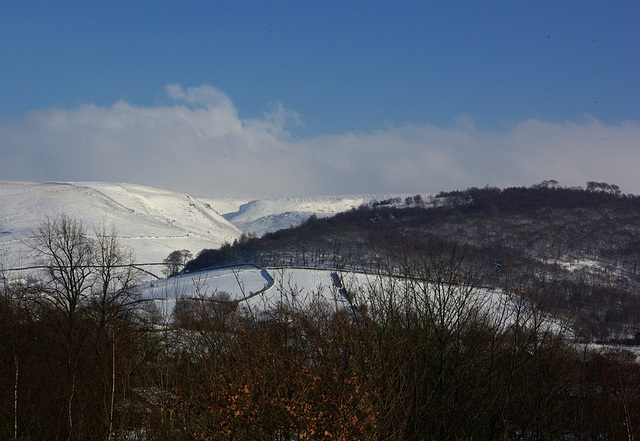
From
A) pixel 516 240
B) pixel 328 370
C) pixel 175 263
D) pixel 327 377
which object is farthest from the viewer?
pixel 516 240

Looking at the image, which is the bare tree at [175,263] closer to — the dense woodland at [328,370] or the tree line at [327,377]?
the dense woodland at [328,370]

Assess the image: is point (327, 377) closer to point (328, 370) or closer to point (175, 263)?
point (328, 370)

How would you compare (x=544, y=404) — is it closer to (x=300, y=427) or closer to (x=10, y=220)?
(x=300, y=427)

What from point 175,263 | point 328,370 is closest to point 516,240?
point 175,263

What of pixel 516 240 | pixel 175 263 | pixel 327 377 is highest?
pixel 516 240

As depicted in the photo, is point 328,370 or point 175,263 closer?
point 328,370

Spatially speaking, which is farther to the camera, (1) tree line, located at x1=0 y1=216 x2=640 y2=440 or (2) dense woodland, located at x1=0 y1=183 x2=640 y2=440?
(2) dense woodland, located at x1=0 y1=183 x2=640 y2=440

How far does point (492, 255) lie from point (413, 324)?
12504 centimetres

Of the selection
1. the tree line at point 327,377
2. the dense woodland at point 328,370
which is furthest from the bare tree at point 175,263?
the tree line at point 327,377

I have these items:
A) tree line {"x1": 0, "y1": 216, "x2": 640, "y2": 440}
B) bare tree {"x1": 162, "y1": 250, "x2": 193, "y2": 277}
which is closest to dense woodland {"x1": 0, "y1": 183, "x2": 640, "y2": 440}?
tree line {"x1": 0, "y1": 216, "x2": 640, "y2": 440}

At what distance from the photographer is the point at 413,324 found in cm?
1614

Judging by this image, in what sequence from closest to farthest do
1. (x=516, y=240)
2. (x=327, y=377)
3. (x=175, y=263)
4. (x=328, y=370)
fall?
1. (x=327, y=377)
2. (x=328, y=370)
3. (x=175, y=263)
4. (x=516, y=240)

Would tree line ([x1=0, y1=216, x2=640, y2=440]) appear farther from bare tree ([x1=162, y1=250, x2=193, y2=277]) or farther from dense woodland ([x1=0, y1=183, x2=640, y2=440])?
bare tree ([x1=162, y1=250, x2=193, y2=277])

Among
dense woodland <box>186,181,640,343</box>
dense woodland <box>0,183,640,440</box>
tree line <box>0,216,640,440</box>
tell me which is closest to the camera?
tree line <box>0,216,640,440</box>
